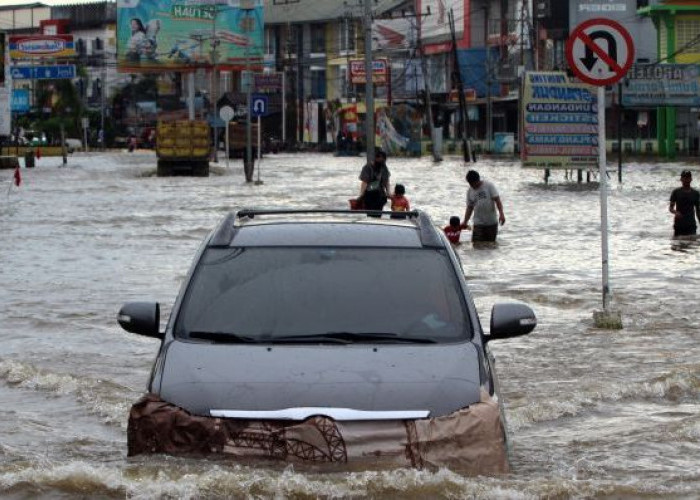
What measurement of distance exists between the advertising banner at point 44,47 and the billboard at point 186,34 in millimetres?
19439

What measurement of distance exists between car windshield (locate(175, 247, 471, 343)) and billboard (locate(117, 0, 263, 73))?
8420 cm

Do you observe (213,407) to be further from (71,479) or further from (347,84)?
(347,84)

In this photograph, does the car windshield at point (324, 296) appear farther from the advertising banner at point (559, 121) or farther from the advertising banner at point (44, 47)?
the advertising banner at point (44, 47)

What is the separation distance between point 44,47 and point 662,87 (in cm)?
5568

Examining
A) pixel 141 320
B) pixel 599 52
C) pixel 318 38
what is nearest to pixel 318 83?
pixel 318 38

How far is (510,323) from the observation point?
8156 mm

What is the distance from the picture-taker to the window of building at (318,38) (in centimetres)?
12857

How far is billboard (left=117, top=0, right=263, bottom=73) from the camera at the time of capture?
304ft

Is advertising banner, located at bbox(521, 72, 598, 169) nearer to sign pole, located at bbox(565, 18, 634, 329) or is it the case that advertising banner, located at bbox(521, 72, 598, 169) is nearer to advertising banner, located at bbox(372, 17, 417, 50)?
sign pole, located at bbox(565, 18, 634, 329)

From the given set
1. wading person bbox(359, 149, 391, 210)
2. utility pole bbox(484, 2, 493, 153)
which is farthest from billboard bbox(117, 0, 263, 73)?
wading person bbox(359, 149, 391, 210)

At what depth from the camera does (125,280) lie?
69.5ft

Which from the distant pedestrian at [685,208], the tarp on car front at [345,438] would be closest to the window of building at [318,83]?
the distant pedestrian at [685,208]

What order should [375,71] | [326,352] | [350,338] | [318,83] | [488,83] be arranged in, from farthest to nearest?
1. [318,83]
2. [375,71]
3. [488,83]
4. [350,338]
5. [326,352]

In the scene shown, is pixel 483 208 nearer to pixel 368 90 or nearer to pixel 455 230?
pixel 455 230
